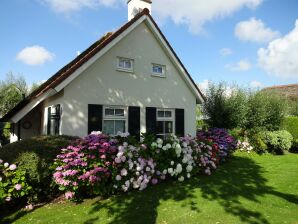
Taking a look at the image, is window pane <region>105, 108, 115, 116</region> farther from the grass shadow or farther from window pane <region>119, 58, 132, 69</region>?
the grass shadow

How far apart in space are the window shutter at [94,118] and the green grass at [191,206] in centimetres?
422

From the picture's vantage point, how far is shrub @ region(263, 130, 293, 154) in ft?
61.3

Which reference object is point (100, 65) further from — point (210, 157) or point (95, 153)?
point (210, 157)

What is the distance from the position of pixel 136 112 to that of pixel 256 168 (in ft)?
20.4

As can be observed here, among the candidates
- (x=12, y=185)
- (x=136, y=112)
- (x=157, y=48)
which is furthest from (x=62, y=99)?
(x=157, y=48)

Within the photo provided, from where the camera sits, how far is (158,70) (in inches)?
583

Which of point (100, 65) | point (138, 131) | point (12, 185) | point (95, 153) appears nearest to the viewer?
point (12, 185)

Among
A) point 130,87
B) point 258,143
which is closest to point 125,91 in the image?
point 130,87

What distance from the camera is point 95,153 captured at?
8195 mm

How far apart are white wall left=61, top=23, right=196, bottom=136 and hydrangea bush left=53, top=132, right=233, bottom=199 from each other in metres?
3.05

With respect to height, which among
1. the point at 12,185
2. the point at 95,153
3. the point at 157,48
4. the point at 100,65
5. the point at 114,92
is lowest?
the point at 12,185

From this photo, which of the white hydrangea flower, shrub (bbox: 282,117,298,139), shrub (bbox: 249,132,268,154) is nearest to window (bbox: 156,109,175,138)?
the white hydrangea flower

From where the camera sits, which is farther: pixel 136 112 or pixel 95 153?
pixel 136 112

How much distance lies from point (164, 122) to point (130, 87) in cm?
282
